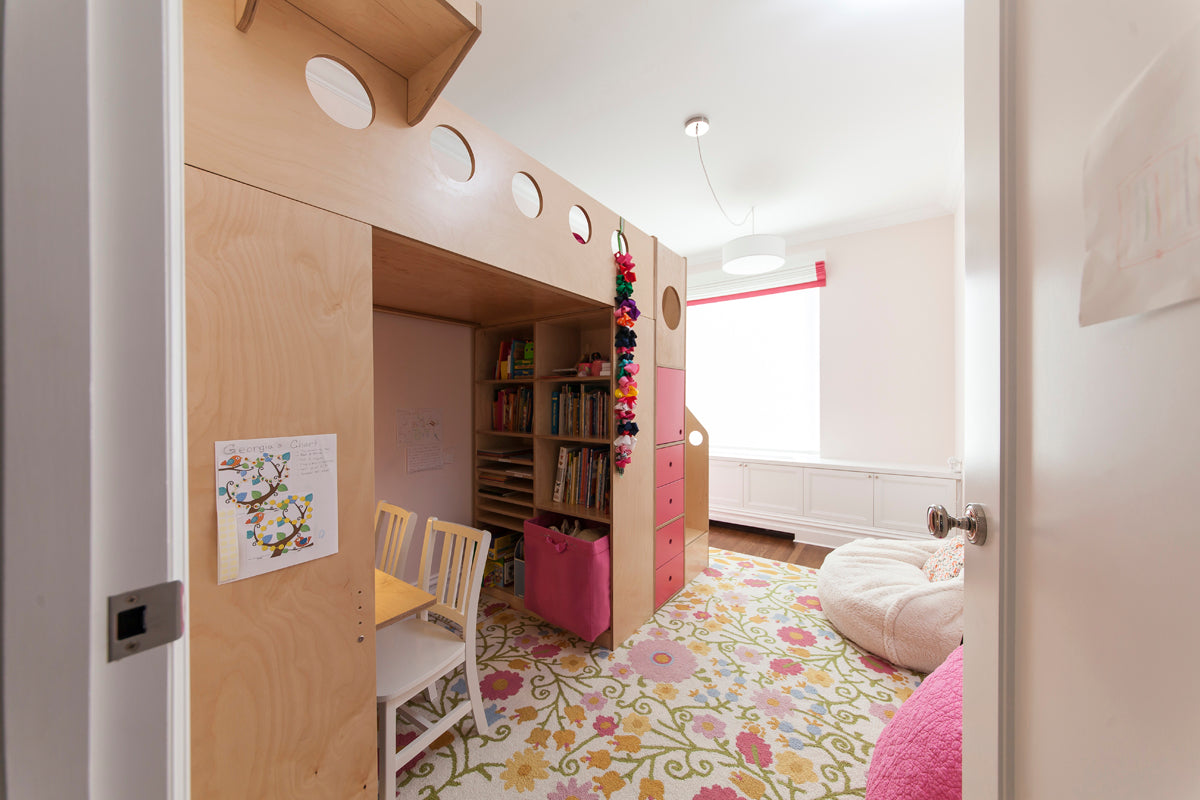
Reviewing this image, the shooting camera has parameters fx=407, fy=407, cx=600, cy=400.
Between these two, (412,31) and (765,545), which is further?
(765,545)

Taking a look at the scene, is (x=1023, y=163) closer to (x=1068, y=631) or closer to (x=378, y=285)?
(x=1068, y=631)

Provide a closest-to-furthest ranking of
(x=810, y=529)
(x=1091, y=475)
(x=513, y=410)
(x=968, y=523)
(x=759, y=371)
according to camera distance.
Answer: (x=1091, y=475) → (x=968, y=523) → (x=513, y=410) → (x=810, y=529) → (x=759, y=371)

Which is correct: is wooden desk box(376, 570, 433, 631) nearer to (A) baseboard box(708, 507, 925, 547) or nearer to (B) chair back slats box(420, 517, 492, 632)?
(B) chair back slats box(420, 517, 492, 632)

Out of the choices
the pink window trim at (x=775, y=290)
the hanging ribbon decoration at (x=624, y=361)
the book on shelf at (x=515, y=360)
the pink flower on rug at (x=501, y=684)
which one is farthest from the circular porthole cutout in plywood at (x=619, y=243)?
the pink window trim at (x=775, y=290)

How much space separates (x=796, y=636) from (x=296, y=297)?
2725 mm

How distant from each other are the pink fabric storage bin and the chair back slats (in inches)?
21.6

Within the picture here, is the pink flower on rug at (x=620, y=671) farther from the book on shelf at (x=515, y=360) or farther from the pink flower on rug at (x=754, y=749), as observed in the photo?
the book on shelf at (x=515, y=360)

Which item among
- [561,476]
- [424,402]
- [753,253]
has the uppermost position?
[753,253]

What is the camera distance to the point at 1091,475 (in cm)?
45

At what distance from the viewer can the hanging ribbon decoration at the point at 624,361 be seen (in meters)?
2.10

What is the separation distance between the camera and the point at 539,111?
2.24 m

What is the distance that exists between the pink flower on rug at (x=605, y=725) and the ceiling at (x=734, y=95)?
289 centimetres

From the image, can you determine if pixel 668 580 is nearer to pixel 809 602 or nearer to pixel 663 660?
pixel 663 660

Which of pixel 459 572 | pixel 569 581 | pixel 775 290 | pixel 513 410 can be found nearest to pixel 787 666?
pixel 569 581
